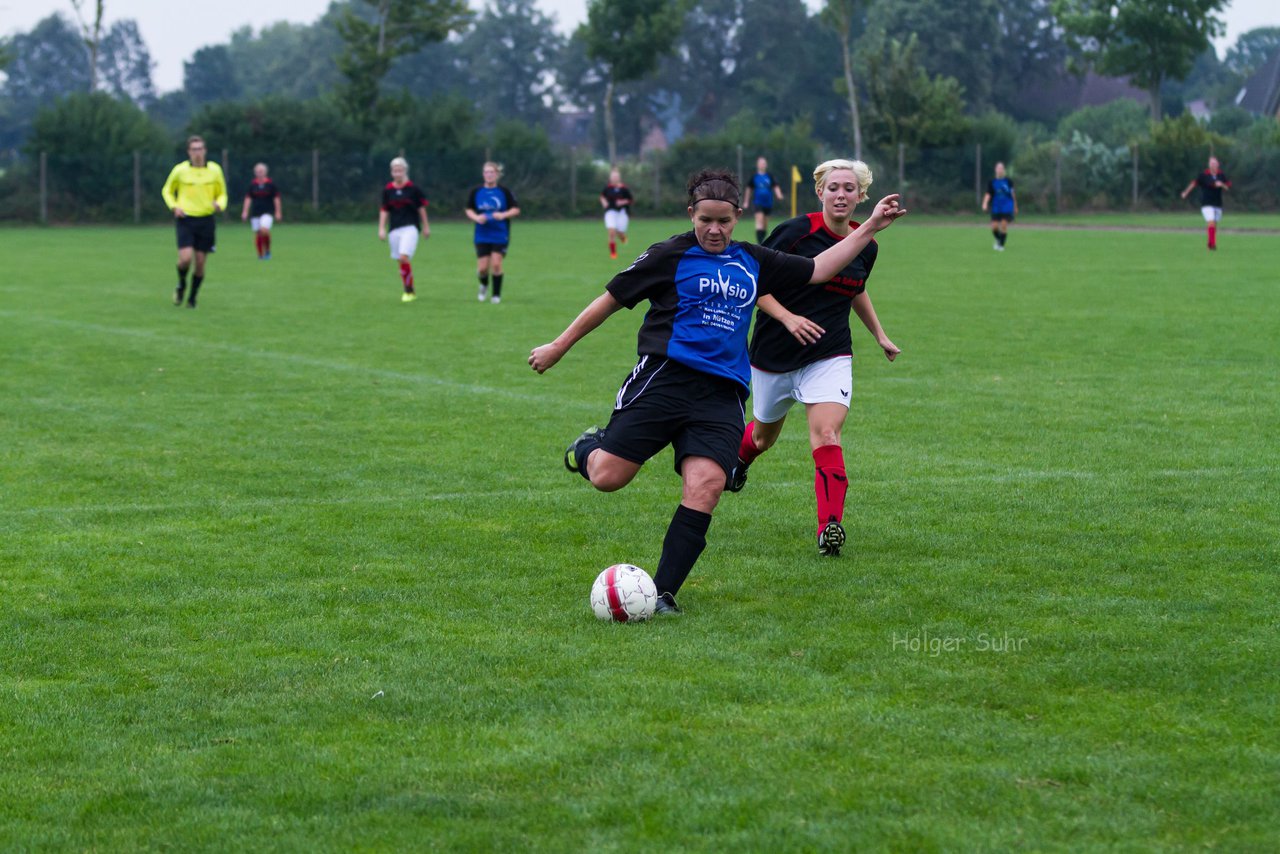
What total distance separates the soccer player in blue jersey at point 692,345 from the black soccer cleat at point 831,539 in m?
0.78

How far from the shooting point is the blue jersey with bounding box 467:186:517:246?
2067 centimetres

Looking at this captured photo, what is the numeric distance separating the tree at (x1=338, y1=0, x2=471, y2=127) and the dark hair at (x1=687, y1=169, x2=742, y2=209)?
1967 inches

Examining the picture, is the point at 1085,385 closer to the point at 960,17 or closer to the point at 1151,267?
the point at 1151,267

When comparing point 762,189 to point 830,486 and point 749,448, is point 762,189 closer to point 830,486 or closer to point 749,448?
point 749,448

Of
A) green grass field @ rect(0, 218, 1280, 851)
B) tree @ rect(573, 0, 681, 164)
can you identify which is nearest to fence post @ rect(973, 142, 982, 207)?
tree @ rect(573, 0, 681, 164)

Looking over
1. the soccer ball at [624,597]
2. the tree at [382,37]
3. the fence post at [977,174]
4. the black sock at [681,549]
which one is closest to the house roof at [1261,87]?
the fence post at [977,174]

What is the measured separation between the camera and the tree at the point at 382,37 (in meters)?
55.6

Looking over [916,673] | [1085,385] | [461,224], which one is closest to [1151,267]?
[1085,385]

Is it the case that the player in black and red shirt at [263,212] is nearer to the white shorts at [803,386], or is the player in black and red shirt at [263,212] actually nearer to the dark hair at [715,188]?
the white shorts at [803,386]

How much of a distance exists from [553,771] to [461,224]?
1819 inches

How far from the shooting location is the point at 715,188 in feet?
20.3

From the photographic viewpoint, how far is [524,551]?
7.12 metres

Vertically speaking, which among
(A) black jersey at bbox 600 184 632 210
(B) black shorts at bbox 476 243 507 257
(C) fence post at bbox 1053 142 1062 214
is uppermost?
(C) fence post at bbox 1053 142 1062 214

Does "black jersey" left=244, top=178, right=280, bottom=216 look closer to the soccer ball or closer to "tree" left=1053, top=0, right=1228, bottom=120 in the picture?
the soccer ball
